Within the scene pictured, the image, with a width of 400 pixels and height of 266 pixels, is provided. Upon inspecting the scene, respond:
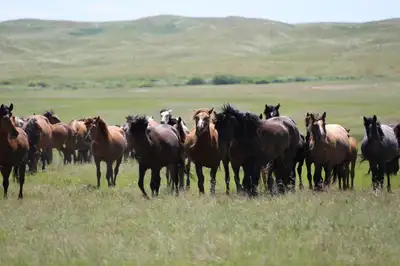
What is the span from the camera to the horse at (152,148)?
17.2 meters

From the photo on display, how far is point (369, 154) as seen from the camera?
18688 mm

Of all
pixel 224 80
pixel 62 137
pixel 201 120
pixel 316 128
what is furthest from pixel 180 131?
pixel 224 80

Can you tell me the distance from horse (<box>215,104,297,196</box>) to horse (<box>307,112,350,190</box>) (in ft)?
4.09

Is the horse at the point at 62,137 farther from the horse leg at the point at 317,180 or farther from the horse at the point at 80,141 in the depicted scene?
the horse leg at the point at 317,180

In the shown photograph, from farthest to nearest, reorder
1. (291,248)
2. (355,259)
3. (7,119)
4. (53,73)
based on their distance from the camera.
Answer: (53,73) → (7,119) → (291,248) → (355,259)

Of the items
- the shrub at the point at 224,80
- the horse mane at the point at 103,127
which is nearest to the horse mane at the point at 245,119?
the horse mane at the point at 103,127

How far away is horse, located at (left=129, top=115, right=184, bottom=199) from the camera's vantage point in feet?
56.3

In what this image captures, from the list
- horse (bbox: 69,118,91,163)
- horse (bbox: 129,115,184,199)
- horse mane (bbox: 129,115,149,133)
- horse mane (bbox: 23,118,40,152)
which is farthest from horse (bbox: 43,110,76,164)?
horse mane (bbox: 129,115,149,133)

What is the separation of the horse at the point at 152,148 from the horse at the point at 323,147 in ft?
11.8

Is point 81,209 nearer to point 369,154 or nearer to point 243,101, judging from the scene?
point 369,154

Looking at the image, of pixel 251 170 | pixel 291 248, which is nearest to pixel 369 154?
pixel 251 170

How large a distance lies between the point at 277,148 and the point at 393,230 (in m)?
6.42

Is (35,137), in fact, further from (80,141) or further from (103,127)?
(80,141)

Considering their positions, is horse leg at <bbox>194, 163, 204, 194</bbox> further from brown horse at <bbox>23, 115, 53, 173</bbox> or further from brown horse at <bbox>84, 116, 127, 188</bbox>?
brown horse at <bbox>23, 115, 53, 173</bbox>
